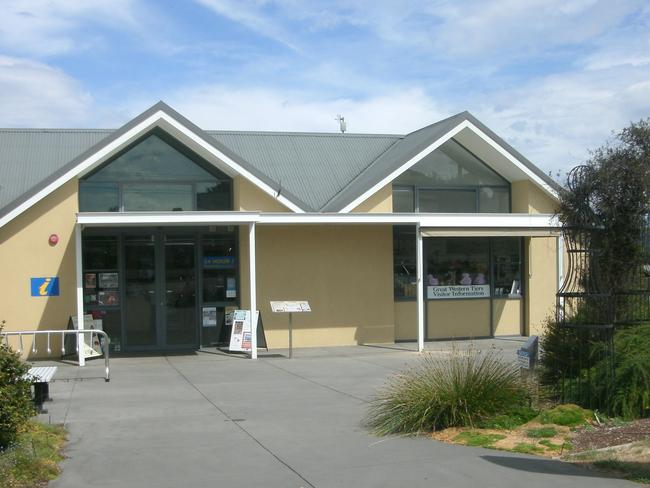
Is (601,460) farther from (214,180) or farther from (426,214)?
(214,180)

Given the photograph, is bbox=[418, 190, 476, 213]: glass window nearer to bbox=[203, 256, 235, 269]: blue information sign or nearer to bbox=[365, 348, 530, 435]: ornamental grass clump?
bbox=[203, 256, 235, 269]: blue information sign

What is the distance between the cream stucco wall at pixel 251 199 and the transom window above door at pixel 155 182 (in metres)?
0.43

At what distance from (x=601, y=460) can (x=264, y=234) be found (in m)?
11.4

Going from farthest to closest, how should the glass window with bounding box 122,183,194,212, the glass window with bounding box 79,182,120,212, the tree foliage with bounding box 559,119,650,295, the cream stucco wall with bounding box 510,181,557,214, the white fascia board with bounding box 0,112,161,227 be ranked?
the cream stucco wall with bounding box 510,181,557,214 → the glass window with bounding box 122,183,194,212 → the glass window with bounding box 79,182,120,212 → the white fascia board with bounding box 0,112,161,227 → the tree foliage with bounding box 559,119,650,295

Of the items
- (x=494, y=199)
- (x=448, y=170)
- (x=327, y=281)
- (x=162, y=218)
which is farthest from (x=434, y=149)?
(x=162, y=218)

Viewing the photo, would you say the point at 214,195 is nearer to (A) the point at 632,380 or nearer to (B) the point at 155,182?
(B) the point at 155,182

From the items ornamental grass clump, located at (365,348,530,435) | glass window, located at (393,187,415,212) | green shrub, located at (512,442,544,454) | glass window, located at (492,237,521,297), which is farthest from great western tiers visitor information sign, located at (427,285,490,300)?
green shrub, located at (512,442,544,454)

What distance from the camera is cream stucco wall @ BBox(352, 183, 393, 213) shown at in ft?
59.3

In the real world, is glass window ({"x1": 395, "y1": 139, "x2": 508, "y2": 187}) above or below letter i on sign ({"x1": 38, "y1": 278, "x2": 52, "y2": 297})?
above

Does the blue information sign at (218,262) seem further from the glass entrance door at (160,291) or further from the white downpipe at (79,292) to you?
the white downpipe at (79,292)

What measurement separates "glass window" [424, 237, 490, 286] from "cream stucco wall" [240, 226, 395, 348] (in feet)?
4.24

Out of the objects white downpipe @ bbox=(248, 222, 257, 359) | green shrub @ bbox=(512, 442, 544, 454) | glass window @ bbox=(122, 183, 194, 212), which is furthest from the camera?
glass window @ bbox=(122, 183, 194, 212)

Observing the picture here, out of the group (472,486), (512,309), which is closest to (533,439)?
(472,486)

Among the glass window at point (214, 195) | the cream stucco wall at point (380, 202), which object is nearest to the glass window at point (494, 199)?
the cream stucco wall at point (380, 202)
